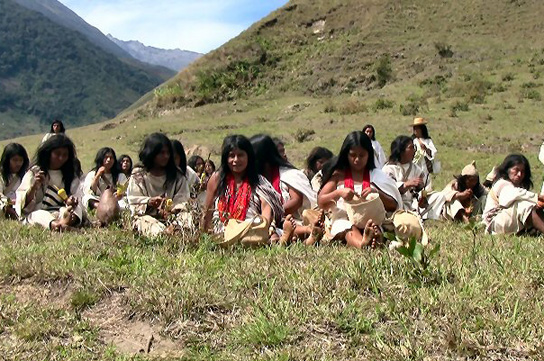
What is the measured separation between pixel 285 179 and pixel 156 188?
133cm

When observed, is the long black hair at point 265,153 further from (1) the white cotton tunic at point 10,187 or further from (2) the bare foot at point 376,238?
(1) the white cotton tunic at point 10,187

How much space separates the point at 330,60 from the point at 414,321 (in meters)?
34.1

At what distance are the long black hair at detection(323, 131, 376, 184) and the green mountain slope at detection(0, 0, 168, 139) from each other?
332 ft

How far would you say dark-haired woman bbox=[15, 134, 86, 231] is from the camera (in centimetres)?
561

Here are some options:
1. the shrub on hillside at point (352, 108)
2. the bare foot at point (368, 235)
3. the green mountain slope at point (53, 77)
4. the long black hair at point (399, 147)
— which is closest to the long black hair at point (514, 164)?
the long black hair at point (399, 147)

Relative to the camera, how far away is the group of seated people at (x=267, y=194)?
184 inches

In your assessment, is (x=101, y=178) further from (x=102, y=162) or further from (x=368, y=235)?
(x=368, y=235)

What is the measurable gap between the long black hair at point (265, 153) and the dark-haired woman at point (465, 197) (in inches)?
88.4

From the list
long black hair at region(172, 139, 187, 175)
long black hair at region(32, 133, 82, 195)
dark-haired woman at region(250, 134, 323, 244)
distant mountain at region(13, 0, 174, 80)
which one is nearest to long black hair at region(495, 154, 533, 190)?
dark-haired woman at region(250, 134, 323, 244)

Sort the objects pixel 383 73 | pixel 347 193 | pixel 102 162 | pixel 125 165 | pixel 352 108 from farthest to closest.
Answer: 1. pixel 383 73
2. pixel 352 108
3. pixel 125 165
4. pixel 102 162
5. pixel 347 193

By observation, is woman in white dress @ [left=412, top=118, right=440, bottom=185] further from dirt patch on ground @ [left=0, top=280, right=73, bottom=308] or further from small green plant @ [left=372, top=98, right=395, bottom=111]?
small green plant @ [left=372, top=98, right=395, bottom=111]

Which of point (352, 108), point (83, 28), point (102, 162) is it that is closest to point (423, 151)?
point (102, 162)

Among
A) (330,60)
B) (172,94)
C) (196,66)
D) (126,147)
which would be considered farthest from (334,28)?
(126,147)

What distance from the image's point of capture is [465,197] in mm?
6551
